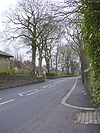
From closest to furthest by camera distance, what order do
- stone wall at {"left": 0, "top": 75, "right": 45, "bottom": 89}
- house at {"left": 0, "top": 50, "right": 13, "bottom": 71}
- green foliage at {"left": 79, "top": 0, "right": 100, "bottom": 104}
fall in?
green foliage at {"left": 79, "top": 0, "right": 100, "bottom": 104}, stone wall at {"left": 0, "top": 75, "right": 45, "bottom": 89}, house at {"left": 0, "top": 50, "right": 13, "bottom": 71}

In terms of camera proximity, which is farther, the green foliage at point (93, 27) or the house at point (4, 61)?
the house at point (4, 61)

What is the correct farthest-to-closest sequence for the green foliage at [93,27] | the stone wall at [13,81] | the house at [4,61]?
1. the house at [4,61]
2. the stone wall at [13,81]
3. the green foliage at [93,27]

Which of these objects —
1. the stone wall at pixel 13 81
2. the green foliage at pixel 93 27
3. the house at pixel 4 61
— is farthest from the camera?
the house at pixel 4 61

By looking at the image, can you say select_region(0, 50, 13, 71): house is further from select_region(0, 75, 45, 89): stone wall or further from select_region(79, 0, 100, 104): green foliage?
select_region(79, 0, 100, 104): green foliage

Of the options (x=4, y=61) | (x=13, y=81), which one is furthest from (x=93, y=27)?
(x=4, y=61)

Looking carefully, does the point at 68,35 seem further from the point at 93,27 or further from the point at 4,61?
the point at 93,27

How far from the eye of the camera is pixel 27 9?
119ft

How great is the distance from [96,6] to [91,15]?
0.74 feet

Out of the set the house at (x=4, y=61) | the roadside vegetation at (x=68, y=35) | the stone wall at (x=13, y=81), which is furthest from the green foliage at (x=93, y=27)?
the house at (x=4, y=61)

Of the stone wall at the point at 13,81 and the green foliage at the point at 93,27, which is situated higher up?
the green foliage at the point at 93,27

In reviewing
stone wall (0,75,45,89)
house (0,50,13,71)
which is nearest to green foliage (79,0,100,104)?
stone wall (0,75,45,89)

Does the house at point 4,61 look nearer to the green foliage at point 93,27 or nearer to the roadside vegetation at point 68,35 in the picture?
the roadside vegetation at point 68,35

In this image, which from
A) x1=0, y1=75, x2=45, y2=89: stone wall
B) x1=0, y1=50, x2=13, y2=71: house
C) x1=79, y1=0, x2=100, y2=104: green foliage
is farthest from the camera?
x1=0, y1=50, x2=13, y2=71: house

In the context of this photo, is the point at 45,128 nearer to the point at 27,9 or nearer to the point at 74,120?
the point at 74,120
